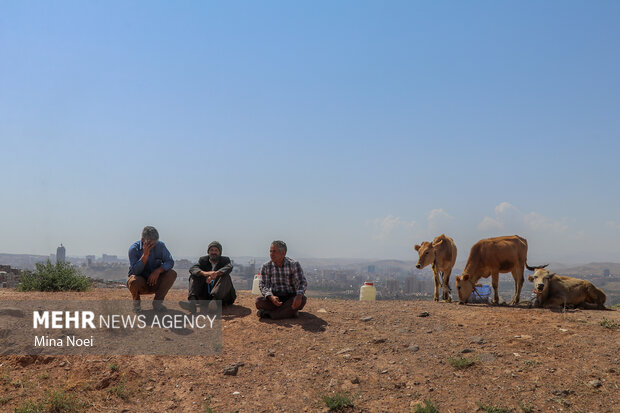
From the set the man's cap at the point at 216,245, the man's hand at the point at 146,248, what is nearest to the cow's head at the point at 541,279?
the man's cap at the point at 216,245

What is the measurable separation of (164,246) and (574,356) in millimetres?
7562

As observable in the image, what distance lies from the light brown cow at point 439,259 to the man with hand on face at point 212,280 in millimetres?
5414

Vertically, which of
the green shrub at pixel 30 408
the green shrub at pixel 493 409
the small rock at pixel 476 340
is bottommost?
the green shrub at pixel 493 409

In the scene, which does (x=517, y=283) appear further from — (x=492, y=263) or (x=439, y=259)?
(x=439, y=259)

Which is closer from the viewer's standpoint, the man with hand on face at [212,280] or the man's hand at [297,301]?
the man's hand at [297,301]

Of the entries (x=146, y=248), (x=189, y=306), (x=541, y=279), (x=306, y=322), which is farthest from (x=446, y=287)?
(x=146, y=248)

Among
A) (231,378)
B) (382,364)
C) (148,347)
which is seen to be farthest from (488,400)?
(148,347)

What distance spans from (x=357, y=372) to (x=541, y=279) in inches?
264

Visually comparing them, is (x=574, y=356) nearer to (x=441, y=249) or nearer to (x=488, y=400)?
(x=488, y=400)

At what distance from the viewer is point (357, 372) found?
22.3ft

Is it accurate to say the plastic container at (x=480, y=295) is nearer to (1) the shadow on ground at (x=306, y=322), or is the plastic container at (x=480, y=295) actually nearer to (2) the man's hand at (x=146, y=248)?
(1) the shadow on ground at (x=306, y=322)

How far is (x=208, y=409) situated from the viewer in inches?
227

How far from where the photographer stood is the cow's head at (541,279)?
36.2 ft

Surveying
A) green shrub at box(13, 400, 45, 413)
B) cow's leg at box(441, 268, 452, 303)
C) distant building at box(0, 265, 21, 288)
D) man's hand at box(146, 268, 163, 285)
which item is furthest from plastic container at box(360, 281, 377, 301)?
distant building at box(0, 265, 21, 288)
